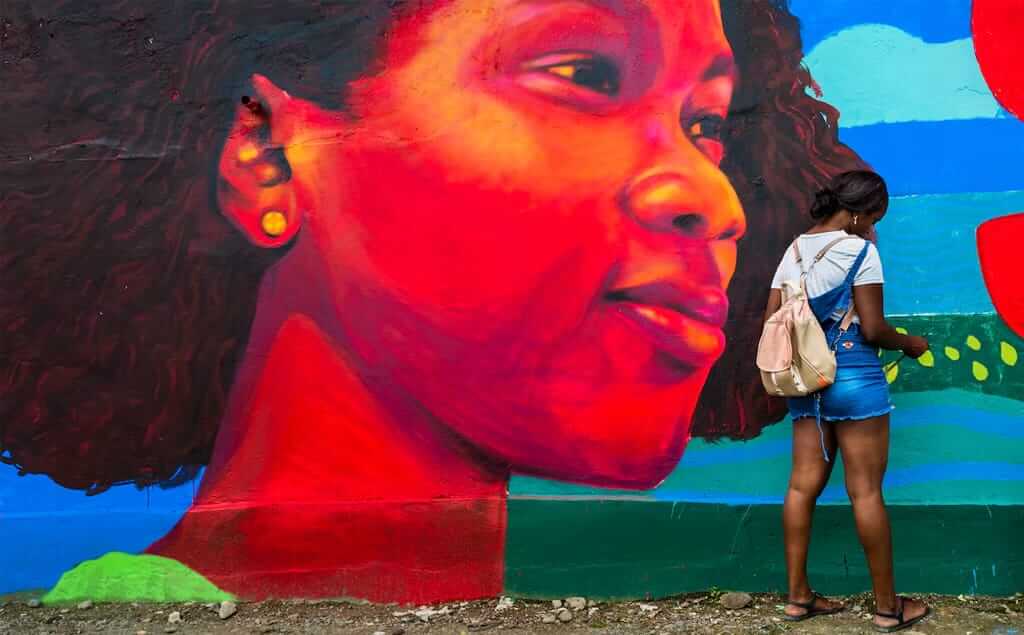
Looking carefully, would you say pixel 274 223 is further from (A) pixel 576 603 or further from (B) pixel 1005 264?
(B) pixel 1005 264

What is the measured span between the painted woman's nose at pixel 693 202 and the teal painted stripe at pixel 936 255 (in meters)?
0.60

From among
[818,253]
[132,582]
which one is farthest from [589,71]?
[132,582]

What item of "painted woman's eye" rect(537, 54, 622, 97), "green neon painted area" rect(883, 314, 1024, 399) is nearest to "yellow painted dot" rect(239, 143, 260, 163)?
"painted woman's eye" rect(537, 54, 622, 97)

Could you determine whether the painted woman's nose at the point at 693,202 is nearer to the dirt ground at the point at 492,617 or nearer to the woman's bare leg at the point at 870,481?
the woman's bare leg at the point at 870,481

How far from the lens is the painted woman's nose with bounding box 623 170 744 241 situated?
3670 millimetres

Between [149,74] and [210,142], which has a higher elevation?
[149,74]

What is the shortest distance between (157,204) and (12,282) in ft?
2.25

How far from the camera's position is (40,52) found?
3889 millimetres

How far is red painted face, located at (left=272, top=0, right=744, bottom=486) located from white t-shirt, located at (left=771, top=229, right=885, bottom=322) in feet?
1.23

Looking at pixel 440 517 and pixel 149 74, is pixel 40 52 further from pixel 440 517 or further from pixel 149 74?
pixel 440 517

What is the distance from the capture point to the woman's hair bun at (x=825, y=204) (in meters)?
3.34

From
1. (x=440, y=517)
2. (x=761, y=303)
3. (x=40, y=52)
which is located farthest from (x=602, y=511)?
(x=40, y=52)

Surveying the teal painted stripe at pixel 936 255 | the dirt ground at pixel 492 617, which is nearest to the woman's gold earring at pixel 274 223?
the dirt ground at pixel 492 617

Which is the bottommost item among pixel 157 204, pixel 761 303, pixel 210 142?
pixel 761 303
